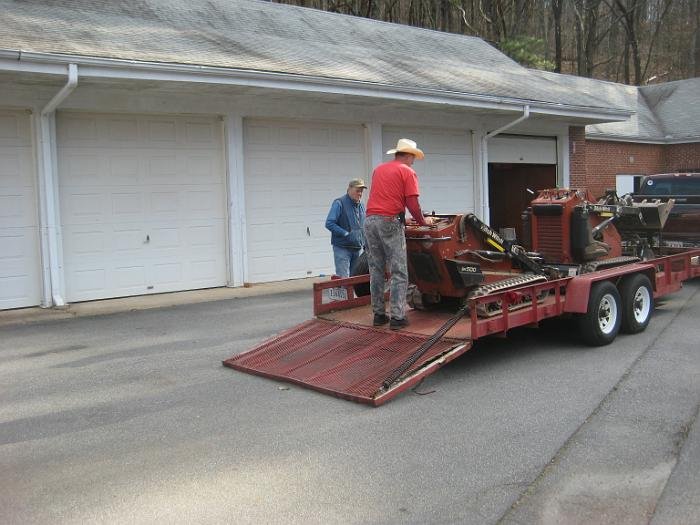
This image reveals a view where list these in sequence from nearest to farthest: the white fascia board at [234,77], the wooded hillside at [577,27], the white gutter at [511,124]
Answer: the white fascia board at [234,77] < the white gutter at [511,124] < the wooded hillside at [577,27]

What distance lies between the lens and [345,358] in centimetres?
666

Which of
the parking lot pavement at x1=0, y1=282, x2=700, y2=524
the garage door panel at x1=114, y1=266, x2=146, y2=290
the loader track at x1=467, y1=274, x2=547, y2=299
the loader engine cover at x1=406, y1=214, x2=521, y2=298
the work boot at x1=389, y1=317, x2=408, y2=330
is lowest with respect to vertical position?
the parking lot pavement at x1=0, y1=282, x2=700, y2=524

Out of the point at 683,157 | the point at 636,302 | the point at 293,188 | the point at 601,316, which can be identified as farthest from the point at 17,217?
the point at 683,157

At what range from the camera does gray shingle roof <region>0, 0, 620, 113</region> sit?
10664 millimetres

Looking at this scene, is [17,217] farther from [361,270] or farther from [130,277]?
[361,270]

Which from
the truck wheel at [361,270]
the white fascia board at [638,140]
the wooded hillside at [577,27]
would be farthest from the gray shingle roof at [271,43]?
the wooded hillside at [577,27]

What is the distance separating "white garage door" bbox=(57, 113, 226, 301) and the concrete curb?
0.94 ft

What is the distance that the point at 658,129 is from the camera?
25.9 m

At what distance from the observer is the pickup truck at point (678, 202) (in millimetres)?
12156

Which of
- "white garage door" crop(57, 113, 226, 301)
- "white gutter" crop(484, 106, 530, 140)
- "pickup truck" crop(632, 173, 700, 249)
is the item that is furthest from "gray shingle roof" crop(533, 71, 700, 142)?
"white garage door" crop(57, 113, 226, 301)

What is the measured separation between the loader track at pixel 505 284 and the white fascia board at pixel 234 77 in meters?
5.45

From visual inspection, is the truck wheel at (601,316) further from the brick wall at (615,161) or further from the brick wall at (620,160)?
the brick wall at (615,161)

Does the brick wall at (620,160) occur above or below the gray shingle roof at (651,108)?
below

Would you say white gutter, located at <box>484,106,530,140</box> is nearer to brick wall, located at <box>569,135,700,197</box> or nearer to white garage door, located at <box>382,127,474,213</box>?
white garage door, located at <box>382,127,474,213</box>
